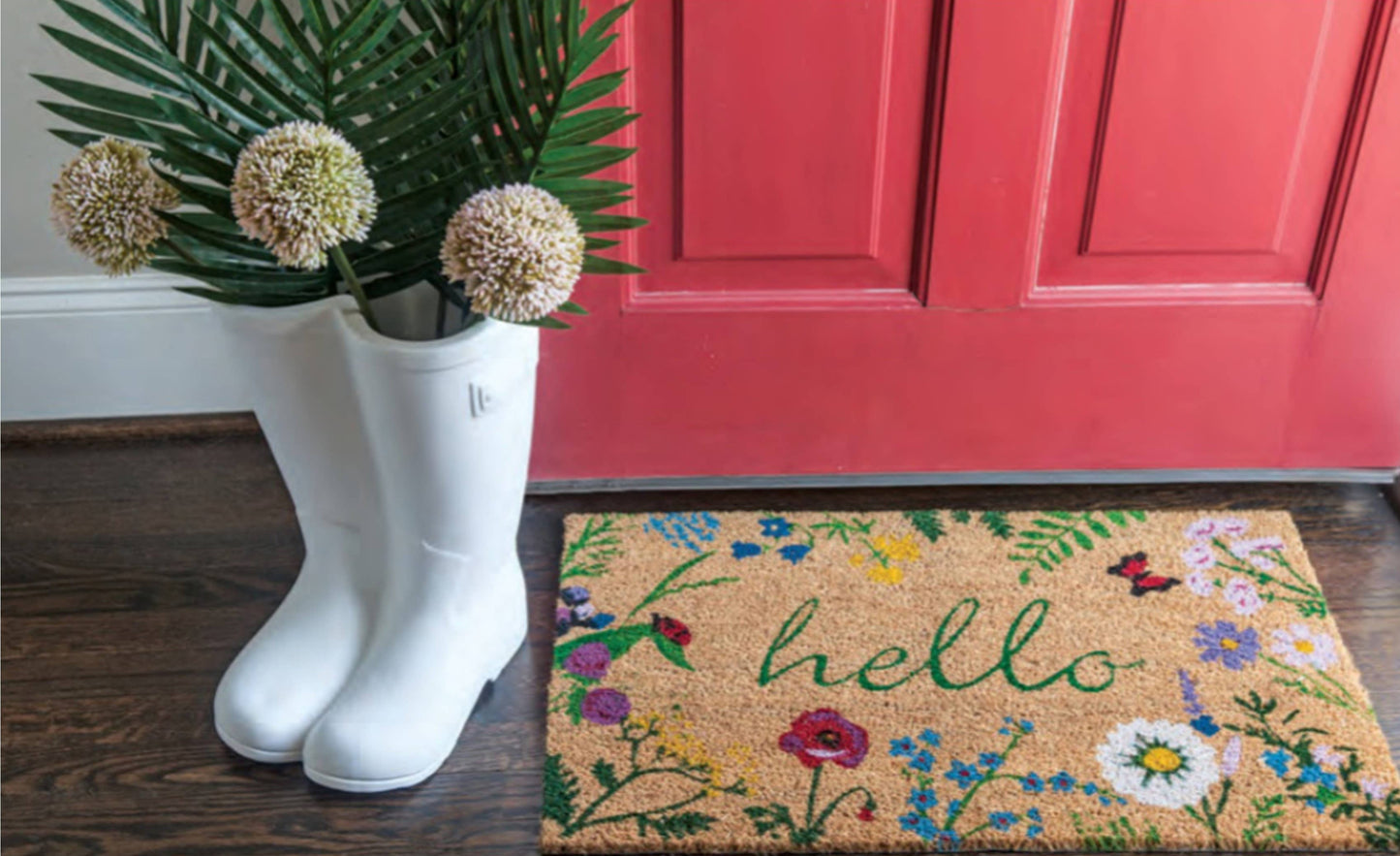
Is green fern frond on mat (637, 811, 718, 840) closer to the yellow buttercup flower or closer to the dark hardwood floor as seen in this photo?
the dark hardwood floor

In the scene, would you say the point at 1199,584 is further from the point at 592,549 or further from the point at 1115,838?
the point at 592,549

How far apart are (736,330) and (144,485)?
0.79 meters

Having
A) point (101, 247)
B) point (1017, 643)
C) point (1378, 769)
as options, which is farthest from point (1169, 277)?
point (101, 247)

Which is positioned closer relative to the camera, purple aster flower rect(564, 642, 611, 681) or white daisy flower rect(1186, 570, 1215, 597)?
purple aster flower rect(564, 642, 611, 681)

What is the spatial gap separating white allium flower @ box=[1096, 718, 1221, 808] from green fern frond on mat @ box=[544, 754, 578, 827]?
20.5 inches

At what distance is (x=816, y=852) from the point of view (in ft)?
4.16

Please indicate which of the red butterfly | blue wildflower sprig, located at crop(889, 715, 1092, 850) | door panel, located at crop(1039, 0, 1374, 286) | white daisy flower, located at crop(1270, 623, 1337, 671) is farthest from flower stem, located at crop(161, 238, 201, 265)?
white daisy flower, located at crop(1270, 623, 1337, 671)

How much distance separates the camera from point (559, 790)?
4.32 ft

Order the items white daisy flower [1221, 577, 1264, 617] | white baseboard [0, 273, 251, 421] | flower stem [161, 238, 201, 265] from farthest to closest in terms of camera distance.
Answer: white baseboard [0, 273, 251, 421] → white daisy flower [1221, 577, 1264, 617] → flower stem [161, 238, 201, 265]

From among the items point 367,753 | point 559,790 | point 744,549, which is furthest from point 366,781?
point 744,549

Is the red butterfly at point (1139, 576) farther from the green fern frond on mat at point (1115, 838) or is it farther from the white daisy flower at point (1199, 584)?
the green fern frond on mat at point (1115, 838)

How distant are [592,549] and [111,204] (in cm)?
72

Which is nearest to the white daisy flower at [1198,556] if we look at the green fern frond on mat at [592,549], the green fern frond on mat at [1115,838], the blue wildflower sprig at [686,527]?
the green fern frond on mat at [1115,838]

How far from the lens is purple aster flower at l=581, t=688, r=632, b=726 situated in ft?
4.58
